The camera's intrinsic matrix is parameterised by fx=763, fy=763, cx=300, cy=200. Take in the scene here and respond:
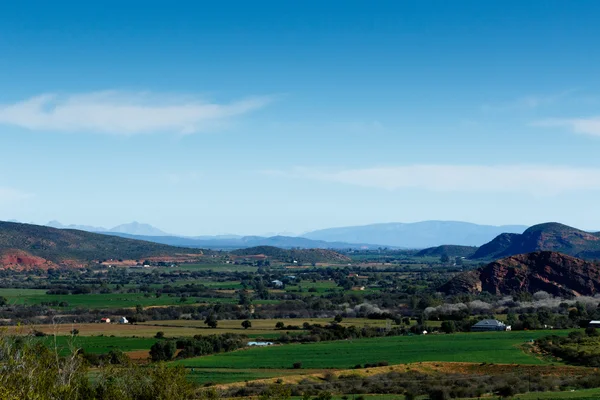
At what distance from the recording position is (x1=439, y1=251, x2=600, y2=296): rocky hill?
128m

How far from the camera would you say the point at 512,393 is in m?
45.2

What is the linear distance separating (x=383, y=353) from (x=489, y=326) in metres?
25.6

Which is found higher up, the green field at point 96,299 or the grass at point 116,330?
the green field at point 96,299

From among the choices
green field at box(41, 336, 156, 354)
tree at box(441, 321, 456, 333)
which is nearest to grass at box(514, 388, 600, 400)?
green field at box(41, 336, 156, 354)

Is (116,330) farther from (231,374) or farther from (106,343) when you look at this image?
(231,374)

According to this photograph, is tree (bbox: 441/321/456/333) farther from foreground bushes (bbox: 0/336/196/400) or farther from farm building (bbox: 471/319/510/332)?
foreground bushes (bbox: 0/336/196/400)

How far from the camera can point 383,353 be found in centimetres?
6819

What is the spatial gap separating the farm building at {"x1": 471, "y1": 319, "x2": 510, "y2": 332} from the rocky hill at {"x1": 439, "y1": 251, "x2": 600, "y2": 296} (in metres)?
40.5

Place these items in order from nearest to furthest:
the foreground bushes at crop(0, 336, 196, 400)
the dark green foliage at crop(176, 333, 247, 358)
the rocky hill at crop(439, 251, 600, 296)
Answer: the foreground bushes at crop(0, 336, 196, 400)
the dark green foliage at crop(176, 333, 247, 358)
the rocky hill at crop(439, 251, 600, 296)

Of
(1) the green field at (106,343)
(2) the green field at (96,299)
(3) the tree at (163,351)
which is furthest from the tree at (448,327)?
(2) the green field at (96,299)

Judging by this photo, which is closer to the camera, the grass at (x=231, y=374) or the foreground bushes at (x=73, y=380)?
the foreground bushes at (x=73, y=380)

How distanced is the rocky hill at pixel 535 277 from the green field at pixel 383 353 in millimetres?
50921

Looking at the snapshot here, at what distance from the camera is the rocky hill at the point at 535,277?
128125 millimetres

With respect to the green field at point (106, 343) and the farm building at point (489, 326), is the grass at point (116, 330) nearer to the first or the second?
the green field at point (106, 343)
